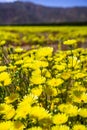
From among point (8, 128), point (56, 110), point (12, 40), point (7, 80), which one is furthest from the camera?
point (12, 40)

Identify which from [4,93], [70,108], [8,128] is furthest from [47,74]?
[8,128]

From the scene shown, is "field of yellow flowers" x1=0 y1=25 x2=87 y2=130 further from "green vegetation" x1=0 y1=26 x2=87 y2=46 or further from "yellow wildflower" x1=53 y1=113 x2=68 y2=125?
"green vegetation" x1=0 y1=26 x2=87 y2=46

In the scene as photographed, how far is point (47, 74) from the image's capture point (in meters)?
3.21

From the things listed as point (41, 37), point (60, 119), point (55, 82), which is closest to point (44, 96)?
point (55, 82)

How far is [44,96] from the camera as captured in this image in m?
3.16

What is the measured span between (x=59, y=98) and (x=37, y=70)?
0.95ft

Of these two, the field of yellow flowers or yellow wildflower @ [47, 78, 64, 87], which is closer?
the field of yellow flowers

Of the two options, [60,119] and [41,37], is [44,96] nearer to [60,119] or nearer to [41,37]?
[60,119]

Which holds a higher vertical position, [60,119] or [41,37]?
[60,119]

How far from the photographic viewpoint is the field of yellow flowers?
2.29m

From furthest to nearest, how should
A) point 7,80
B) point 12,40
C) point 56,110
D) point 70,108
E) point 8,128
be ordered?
1. point 12,40
2. point 7,80
3. point 56,110
4. point 70,108
5. point 8,128

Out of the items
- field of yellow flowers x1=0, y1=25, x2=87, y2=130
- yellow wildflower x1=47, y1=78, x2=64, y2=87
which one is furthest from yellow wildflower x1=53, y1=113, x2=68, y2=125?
yellow wildflower x1=47, y1=78, x2=64, y2=87

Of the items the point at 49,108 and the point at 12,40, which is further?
the point at 12,40

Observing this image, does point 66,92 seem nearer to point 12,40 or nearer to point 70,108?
point 70,108
